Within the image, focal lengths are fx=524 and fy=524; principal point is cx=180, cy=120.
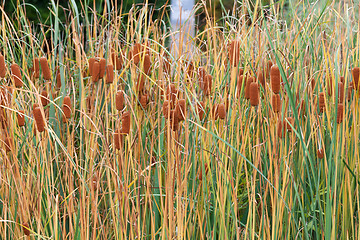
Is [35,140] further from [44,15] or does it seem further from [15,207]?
[44,15]

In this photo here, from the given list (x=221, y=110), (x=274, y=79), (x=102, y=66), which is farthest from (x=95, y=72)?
(x=274, y=79)

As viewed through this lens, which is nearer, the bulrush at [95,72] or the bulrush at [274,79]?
the bulrush at [274,79]

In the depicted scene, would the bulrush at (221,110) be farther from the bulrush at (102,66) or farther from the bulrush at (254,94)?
the bulrush at (102,66)

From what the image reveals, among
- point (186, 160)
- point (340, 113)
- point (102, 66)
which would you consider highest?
point (102, 66)

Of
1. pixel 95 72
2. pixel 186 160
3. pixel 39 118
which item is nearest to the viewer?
pixel 39 118

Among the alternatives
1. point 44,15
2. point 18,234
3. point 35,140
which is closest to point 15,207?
point 18,234

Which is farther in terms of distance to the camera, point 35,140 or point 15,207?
point 35,140

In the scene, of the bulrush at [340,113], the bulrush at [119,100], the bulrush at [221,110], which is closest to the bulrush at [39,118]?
the bulrush at [119,100]

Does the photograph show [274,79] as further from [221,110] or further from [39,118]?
[39,118]

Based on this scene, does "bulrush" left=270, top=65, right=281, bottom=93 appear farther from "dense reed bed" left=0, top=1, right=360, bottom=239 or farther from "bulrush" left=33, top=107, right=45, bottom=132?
"bulrush" left=33, top=107, right=45, bottom=132

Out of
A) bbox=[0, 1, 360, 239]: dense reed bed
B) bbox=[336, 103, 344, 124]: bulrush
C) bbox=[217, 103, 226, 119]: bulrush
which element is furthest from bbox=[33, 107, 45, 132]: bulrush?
bbox=[336, 103, 344, 124]: bulrush

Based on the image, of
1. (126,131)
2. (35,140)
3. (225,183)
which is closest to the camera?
(126,131)

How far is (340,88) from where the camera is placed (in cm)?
150

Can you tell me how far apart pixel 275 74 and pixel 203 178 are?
0.37 m
